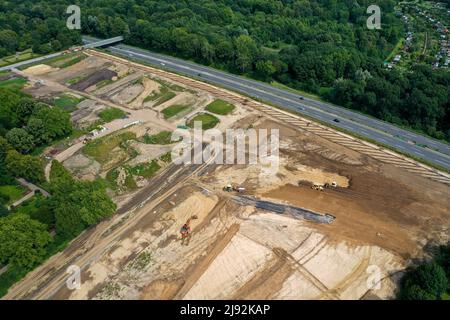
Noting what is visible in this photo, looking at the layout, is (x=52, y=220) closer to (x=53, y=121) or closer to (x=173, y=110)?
(x=53, y=121)

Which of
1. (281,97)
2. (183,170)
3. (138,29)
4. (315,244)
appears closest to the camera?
(315,244)

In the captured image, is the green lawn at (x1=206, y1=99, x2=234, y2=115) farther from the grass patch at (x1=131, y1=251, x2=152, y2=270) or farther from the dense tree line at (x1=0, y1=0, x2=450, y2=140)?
the grass patch at (x1=131, y1=251, x2=152, y2=270)

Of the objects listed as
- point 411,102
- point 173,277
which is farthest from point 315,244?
point 411,102

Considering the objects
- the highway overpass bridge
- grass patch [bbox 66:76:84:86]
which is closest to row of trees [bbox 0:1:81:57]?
the highway overpass bridge

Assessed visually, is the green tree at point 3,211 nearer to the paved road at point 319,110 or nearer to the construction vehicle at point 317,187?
the construction vehicle at point 317,187

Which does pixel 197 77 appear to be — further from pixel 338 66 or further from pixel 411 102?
pixel 411 102
